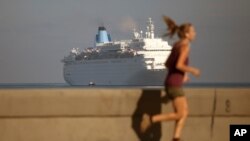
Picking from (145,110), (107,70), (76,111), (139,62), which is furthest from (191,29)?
(107,70)

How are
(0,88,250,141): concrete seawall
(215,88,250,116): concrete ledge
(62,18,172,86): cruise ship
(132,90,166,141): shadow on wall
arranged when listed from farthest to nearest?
(62,18,172,86): cruise ship
(215,88,250,116): concrete ledge
(132,90,166,141): shadow on wall
(0,88,250,141): concrete seawall

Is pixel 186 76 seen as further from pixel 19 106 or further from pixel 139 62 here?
pixel 139 62

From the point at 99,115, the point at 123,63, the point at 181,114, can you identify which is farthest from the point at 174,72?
the point at 123,63

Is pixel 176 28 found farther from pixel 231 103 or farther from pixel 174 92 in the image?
pixel 231 103

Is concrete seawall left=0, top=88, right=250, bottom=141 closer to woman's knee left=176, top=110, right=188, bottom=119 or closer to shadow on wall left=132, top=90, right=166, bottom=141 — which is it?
shadow on wall left=132, top=90, right=166, bottom=141

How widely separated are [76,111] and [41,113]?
1.45 ft

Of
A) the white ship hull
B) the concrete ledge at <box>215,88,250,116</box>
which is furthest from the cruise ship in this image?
the concrete ledge at <box>215,88,250,116</box>

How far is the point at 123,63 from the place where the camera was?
99.2 meters

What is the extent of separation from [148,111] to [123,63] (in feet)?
299

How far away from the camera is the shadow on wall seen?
8.05 meters

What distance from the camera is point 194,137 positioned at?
8.21m

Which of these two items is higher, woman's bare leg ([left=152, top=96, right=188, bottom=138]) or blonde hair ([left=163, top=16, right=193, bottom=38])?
blonde hair ([left=163, top=16, right=193, bottom=38])

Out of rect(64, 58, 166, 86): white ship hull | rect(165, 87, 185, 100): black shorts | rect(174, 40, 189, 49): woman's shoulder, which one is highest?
rect(174, 40, 189, 49): woman's shoulder

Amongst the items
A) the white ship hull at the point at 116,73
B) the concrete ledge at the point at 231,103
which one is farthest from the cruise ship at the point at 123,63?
the concrete ledge at the point at 231,103
